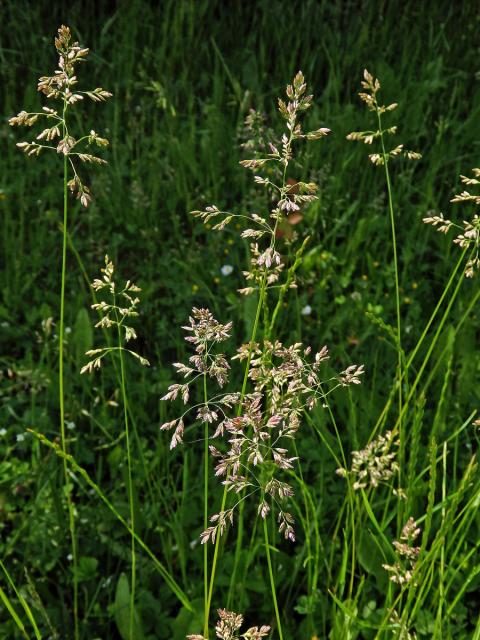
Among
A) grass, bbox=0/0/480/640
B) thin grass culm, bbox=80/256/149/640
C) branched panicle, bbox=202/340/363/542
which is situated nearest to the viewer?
branched panicle, bbox=202/340/363/542

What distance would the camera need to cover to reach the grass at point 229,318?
179 cm

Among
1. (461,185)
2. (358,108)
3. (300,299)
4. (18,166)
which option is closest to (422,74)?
(358,108)

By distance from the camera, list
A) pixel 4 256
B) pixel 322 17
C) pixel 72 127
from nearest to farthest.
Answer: pixel 4 256
pixel 72 127
pixel 322 17

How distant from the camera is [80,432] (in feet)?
7.55

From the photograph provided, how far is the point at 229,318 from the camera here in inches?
107

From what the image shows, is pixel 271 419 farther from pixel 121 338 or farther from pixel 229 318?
pixel 229 318

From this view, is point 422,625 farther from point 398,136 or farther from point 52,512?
point 398,136

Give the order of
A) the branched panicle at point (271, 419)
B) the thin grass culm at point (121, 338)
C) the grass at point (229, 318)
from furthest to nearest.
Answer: the grass at point (229, 318)
the thin grass culm at point (121, 338)
the branched panicle at point (271, 419)

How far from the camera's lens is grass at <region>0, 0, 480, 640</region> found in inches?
70.6

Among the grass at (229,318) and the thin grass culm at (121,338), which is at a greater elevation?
the thin grass culm at (121,338)

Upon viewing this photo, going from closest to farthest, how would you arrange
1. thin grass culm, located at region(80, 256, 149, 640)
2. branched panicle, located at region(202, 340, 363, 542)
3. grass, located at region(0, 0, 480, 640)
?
1. branched panicle, located at region(202, 340, 363, 542)
2. thin grass culm, located at region(80, 256, 149, 640)
3. grass, located at region(0, 0, 480, 640)

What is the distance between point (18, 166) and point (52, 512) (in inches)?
69.3

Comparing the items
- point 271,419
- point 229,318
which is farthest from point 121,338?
point 229,318

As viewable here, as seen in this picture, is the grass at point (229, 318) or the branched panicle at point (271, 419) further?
the grass at point (229, 318)
